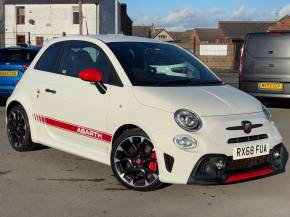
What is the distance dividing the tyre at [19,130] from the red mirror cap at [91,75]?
1.63 metres

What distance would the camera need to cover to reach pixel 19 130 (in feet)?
23.3

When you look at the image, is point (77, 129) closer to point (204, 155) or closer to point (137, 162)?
point (137, 162)

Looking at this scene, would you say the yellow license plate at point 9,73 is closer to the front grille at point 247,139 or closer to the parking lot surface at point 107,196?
the parking lot surface at point 107,196

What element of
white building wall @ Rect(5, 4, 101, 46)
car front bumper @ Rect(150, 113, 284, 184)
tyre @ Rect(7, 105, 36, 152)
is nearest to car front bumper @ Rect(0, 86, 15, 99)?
tyre @ Rect(7, 105, 36, 152)

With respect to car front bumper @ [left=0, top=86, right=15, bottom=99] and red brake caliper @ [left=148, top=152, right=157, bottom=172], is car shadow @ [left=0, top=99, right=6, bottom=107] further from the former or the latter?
red brake caliper @ [left=148, top=152, right=157, bottom=172]

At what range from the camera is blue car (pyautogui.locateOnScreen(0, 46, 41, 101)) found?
1152 cm

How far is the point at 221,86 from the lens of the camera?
5.95 m

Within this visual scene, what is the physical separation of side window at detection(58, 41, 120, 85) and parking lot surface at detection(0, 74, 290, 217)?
117 cm

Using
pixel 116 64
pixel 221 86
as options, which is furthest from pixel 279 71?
pixel 116 64

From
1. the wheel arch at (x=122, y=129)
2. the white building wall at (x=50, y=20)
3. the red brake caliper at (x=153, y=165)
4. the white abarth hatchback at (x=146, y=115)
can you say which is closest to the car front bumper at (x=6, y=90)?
the white abarth hatchback at (x=146, y=115)

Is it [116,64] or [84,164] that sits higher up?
[116,64]

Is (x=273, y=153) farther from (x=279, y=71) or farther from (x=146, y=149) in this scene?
(x=279, y=71)

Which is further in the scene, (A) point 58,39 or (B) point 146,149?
(A) point 58,39

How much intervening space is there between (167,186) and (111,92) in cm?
119
